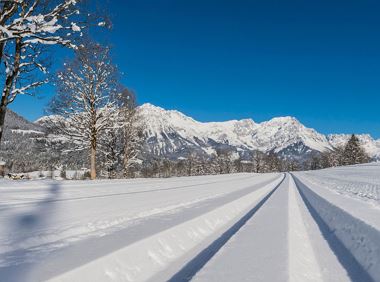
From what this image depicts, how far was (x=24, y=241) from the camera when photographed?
4.31m

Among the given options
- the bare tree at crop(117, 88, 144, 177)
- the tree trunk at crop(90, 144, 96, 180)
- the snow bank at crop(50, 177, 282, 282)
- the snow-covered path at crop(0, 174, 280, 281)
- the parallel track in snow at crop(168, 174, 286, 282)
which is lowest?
the parallel track in snow at crop(168, 174, 286, 282)

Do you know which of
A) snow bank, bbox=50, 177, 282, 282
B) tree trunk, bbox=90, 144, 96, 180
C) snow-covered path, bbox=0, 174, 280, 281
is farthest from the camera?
tree trunk, bbox=90, 144, 96, 180

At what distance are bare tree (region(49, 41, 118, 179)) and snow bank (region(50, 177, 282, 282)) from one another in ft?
57.6

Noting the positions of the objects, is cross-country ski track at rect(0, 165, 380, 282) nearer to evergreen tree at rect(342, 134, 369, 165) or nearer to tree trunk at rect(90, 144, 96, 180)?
tree trunk at rect(90, 144, 96, 180)

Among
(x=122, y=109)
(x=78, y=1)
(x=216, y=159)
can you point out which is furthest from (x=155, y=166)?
(x=78, y=1)

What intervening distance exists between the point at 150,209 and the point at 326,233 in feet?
11.1

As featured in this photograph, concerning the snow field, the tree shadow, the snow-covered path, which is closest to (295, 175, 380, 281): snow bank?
the snow field

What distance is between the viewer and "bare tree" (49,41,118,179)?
23.3m

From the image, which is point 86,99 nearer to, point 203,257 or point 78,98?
point 78,98

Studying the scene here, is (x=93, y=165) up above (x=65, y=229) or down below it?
above

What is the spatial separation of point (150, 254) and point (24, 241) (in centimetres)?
138

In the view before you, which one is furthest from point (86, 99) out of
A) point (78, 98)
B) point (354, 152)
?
point (354, 152)

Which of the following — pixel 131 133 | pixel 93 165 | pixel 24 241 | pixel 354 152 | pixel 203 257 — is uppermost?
pixel 354 152

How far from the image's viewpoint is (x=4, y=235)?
4.55 metres
